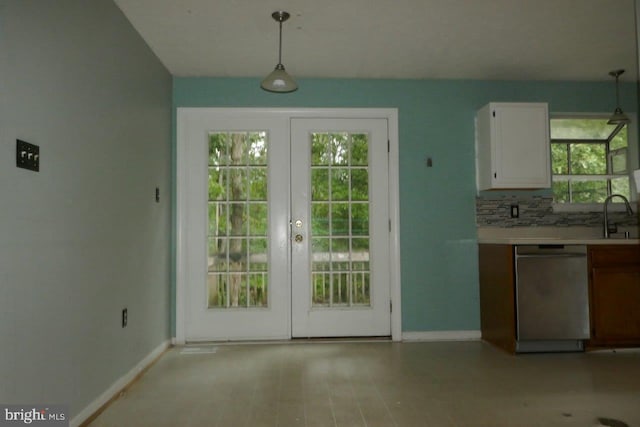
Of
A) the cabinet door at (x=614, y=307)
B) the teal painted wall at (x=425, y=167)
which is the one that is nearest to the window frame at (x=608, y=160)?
the teal painted wall at (x=425, y=167)

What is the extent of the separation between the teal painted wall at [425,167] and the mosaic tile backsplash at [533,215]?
5.4 inches

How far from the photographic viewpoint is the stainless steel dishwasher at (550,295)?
11.1 feet

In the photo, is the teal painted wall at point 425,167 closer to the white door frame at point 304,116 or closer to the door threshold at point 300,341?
the white door frame at point 304,116

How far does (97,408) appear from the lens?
7.77 feet

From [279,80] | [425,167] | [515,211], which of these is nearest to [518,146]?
[515,211]

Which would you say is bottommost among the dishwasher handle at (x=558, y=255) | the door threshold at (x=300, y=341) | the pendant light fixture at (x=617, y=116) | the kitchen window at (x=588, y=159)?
the door threshold at (x=300, y=341)

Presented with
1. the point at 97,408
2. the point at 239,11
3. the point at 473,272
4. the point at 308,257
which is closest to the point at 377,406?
the point at 97,408

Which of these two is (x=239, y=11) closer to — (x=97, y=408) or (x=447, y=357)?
(x=97, y=408)

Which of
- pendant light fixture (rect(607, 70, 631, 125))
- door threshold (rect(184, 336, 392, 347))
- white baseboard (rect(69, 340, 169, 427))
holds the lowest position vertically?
door threshold (rect(184, 336, 392, 347))

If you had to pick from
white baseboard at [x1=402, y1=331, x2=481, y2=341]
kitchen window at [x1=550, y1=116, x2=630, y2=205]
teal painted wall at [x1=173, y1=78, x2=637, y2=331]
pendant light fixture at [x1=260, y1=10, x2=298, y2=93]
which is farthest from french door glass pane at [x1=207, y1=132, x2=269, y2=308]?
kitchen window at [x1=550, y1=116, x2=630, y2=205]

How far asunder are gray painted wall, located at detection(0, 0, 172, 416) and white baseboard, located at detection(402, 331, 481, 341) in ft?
7.02

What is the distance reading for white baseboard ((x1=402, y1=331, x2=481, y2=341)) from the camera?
3.94 metres

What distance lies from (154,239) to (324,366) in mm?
1582
